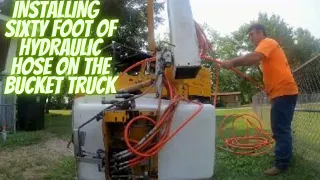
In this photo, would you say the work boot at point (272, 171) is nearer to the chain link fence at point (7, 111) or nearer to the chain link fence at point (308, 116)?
the chain link fence at point (308, 116)

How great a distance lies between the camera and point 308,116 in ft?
17.0

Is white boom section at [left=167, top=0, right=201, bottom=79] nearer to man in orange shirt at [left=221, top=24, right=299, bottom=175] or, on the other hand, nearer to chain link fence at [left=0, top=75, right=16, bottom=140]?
man in orange shirt at [left=221, top=24, right=299, bottom=175]

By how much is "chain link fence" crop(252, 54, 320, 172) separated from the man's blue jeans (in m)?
0.36

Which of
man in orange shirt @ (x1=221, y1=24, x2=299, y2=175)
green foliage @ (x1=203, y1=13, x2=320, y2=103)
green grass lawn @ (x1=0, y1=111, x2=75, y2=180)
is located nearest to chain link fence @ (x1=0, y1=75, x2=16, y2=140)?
green grass lawn @ (x1=0, y1=111, x2=75, y2=180)

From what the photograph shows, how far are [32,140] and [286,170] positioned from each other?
5414 millimetres

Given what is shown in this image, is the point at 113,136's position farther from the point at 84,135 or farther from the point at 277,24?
the point at 277,24

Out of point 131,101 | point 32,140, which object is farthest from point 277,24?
point 131,101

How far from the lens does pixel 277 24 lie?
160ft

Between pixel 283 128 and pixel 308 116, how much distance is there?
1269 millimetres

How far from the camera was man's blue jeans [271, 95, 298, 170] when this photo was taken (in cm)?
412

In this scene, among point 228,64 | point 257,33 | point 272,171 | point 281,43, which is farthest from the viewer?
point 281,43

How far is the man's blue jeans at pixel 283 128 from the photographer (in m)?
4.12

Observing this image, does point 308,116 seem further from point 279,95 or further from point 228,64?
point 228,64

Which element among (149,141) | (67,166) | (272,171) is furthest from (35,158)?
(272,171)
